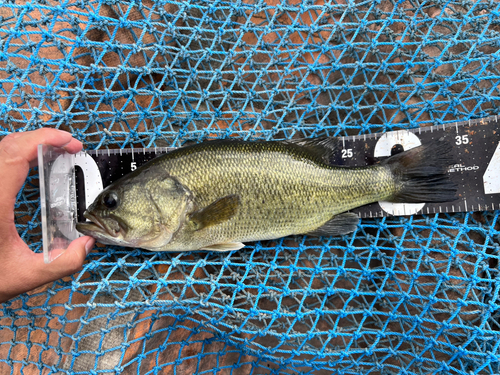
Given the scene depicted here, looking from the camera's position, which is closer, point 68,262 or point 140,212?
point 68,262

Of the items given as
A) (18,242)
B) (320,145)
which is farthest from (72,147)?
(320,145)

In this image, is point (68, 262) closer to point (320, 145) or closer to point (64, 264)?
point (64, 264)

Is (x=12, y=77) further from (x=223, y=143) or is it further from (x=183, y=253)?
(x=183, y=253)

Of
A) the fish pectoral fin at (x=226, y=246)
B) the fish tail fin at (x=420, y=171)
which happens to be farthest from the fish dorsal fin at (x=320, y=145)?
the fish pectoral fin at (x=226, y=246)

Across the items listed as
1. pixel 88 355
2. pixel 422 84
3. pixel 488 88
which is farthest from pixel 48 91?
pixel 488 88

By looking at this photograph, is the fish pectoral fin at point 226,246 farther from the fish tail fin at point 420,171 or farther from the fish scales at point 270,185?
the fish tail fin at point 420,171
